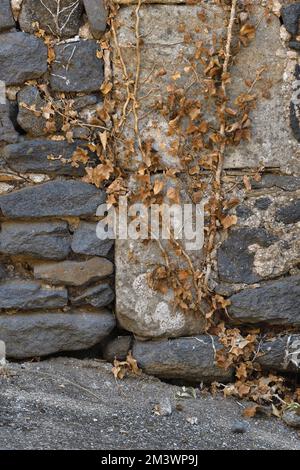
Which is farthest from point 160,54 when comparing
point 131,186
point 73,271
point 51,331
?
point 51,331

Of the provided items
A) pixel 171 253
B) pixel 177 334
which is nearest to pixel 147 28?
pixel 171 253

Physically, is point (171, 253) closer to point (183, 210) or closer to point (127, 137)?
point (183, 210)

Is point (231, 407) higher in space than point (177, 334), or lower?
lower

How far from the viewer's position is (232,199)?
309 cm

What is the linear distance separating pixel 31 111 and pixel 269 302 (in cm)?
129

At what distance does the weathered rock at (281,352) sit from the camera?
317 cm

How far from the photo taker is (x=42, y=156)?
3045mm

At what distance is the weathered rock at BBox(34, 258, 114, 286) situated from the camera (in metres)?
3.09

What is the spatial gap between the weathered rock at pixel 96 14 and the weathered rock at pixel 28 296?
110 cm

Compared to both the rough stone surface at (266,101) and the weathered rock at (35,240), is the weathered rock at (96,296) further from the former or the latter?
the rough stone surface at (266,101)

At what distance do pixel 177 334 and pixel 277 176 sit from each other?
81 centimetres

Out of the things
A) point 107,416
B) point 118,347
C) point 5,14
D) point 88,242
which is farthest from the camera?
point 118,347

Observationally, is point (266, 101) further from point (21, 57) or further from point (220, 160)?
point (21, 57)
